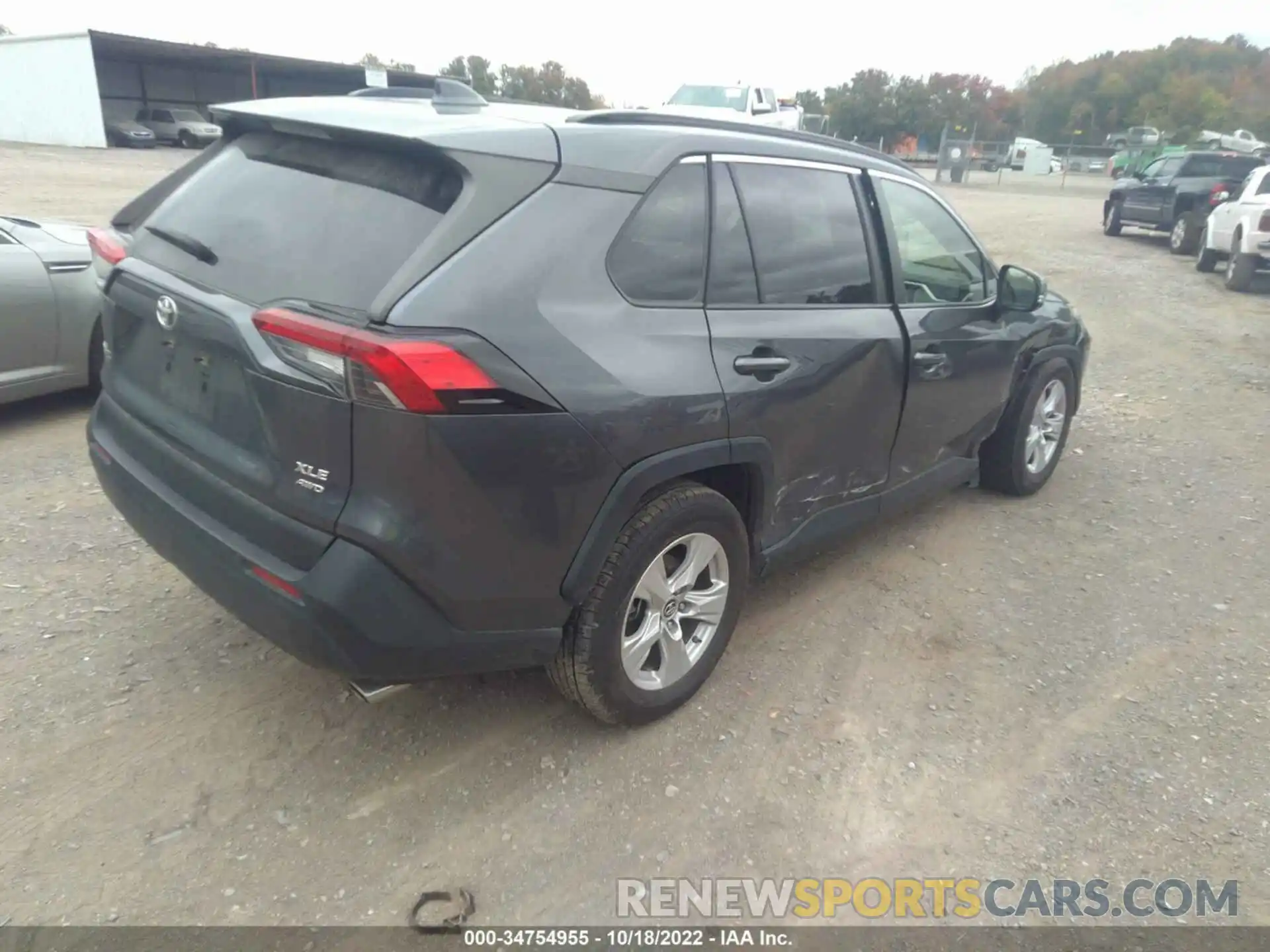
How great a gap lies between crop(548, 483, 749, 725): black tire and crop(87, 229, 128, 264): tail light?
186 cm

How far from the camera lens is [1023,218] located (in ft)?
69.5

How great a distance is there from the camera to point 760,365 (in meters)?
2.92

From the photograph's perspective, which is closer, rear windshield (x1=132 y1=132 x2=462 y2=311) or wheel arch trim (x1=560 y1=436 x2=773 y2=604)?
rear windshield (x1=132 y1=132 x2=462 y2=311)

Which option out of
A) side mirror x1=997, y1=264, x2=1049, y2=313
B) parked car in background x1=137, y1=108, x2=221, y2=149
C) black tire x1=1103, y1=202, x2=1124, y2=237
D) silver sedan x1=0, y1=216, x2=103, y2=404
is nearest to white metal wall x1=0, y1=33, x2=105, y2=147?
Result: parked car in background x1=137, y1=108, x2=221, y2=149

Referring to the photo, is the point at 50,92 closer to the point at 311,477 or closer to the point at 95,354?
the point at 95,354

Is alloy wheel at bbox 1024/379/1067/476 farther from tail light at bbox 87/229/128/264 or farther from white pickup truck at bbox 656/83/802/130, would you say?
white pickup truck at bbox 656/83/802/130

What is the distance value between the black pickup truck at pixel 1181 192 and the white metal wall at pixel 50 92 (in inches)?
1332

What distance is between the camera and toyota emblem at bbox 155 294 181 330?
101 inches

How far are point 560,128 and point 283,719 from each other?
2.02 m

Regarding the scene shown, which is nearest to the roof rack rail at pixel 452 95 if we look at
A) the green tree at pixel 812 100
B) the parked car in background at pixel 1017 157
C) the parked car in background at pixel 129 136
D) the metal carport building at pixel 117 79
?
the metal carport building at pixel 117 79

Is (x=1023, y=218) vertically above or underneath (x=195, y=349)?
underneath

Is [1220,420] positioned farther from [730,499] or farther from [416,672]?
[416,672]

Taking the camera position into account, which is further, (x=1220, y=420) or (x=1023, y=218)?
(x=1023, y=218)

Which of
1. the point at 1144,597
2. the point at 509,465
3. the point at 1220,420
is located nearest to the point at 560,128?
the point at 509,465
